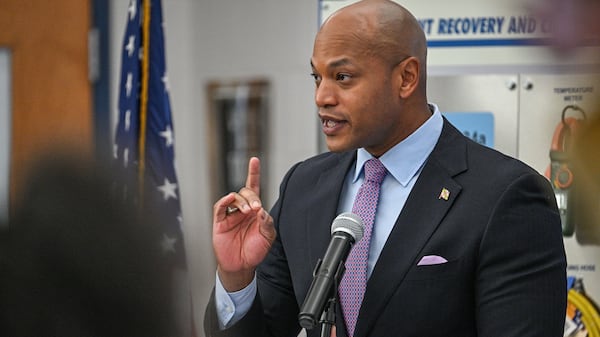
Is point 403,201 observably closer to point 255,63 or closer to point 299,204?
point 299,204

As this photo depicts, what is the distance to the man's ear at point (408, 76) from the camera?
6.18ft

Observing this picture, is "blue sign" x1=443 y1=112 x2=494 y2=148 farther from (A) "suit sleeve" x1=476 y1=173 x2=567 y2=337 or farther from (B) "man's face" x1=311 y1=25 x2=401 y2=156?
(A) "suit sleeve" x1=476 y1=173 x2=567 y2=337

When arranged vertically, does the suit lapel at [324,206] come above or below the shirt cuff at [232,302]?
above

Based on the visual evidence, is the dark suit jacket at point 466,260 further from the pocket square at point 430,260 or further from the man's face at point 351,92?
the man's face at point 351,92

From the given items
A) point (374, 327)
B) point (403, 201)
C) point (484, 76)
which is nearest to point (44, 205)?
point (374, 327)

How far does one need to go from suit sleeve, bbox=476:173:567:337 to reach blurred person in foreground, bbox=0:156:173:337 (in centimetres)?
116

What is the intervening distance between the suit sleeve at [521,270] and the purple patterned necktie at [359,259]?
230mm

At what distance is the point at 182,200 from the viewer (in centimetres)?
71

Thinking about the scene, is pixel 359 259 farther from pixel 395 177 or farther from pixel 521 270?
pixel 521 270

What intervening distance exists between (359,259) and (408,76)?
15.6 inches

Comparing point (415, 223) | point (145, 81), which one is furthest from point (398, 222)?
point (145, 81)

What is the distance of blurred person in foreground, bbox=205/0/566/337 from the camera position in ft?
5.48

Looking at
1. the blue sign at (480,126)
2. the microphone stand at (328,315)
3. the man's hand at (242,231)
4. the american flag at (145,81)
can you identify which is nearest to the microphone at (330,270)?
the microphone stand at (328,315)

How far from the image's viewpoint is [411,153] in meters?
1.90
